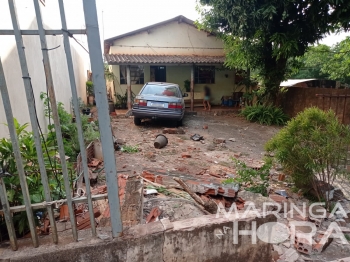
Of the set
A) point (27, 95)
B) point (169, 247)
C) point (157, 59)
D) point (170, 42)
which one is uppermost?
point (170, 42)

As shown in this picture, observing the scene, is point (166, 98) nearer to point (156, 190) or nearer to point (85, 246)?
point (156, 190)

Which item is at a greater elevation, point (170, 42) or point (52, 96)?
point (170, 42)

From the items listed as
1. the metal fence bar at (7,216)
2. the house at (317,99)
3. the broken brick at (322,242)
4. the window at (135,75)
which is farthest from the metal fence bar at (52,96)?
the window at (135,75)

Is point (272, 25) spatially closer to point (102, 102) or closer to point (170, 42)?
point (170, 42)

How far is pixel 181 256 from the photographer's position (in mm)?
1821

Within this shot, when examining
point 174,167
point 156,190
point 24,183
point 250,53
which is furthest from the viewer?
point 250,53

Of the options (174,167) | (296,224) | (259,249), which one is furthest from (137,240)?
(174,167)

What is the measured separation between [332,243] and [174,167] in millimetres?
3244

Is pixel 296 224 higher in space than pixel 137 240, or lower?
lower

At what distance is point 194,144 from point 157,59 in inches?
296

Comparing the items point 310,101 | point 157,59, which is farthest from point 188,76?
point 310,101

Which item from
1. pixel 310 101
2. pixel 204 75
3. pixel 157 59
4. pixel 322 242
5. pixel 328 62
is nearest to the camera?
pixel 322 242

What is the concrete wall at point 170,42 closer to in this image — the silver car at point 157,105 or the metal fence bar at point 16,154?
the silver car at point 157,105

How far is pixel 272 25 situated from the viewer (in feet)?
30.8
